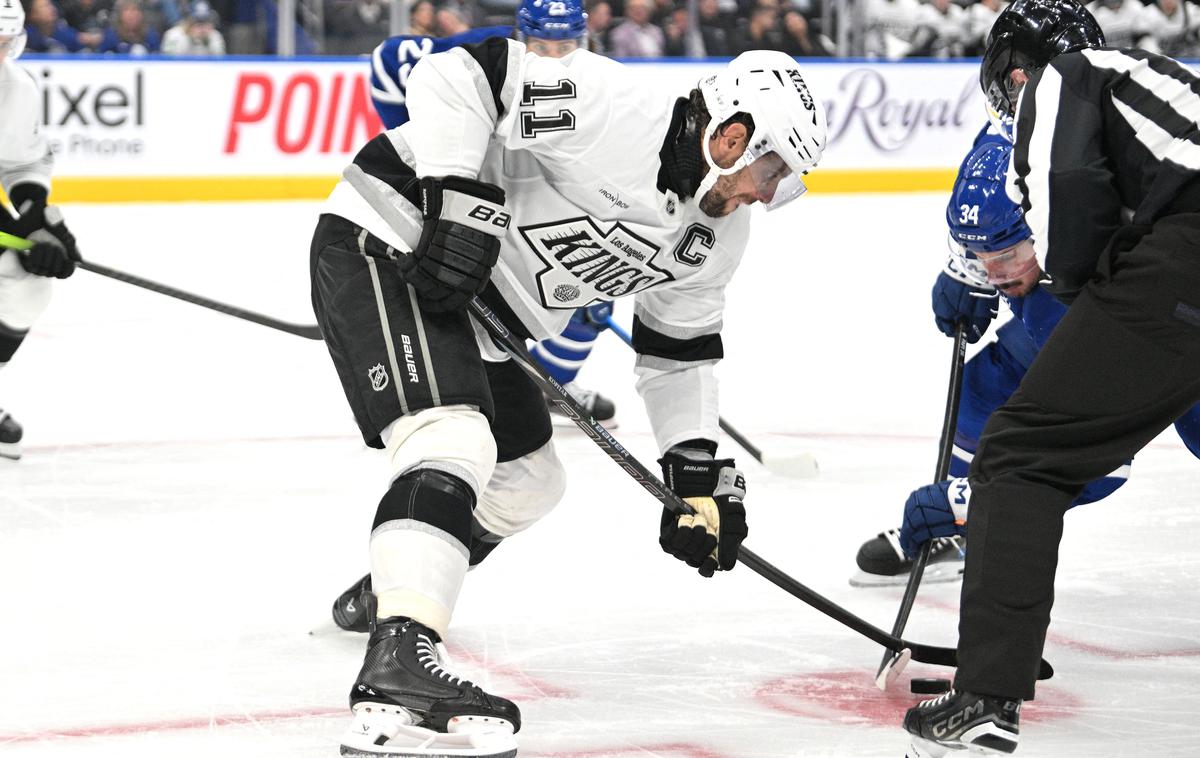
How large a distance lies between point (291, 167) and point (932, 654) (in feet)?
22.8

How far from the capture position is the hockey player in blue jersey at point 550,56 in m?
4.43

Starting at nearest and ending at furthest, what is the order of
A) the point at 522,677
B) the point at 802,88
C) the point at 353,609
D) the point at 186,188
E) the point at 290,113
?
the point at 802,88, the point at 522,677, the point at 353,609, the point at 186,188, the point at 290,113

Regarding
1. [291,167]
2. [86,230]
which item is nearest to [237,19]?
[291,167]

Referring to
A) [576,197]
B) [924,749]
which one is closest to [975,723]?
[924,749]

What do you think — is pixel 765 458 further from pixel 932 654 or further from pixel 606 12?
pixel 606 12

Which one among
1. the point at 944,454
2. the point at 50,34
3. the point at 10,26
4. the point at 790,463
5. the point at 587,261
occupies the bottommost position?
the point at 50,34

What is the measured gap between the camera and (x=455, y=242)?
→ 222 centimetres

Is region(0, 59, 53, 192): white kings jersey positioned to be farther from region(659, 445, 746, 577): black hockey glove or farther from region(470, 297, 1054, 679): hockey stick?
region(659, 445, 746, 577): black hockey glove

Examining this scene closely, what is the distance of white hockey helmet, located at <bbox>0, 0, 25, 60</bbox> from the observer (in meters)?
4.07

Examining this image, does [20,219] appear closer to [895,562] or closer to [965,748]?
[895,562]

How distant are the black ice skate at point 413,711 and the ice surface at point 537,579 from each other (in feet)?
0.89

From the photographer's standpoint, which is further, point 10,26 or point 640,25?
point 640,25

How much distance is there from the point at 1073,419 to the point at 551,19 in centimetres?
315

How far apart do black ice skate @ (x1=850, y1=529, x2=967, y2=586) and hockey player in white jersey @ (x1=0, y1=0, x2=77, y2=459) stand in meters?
2.15
